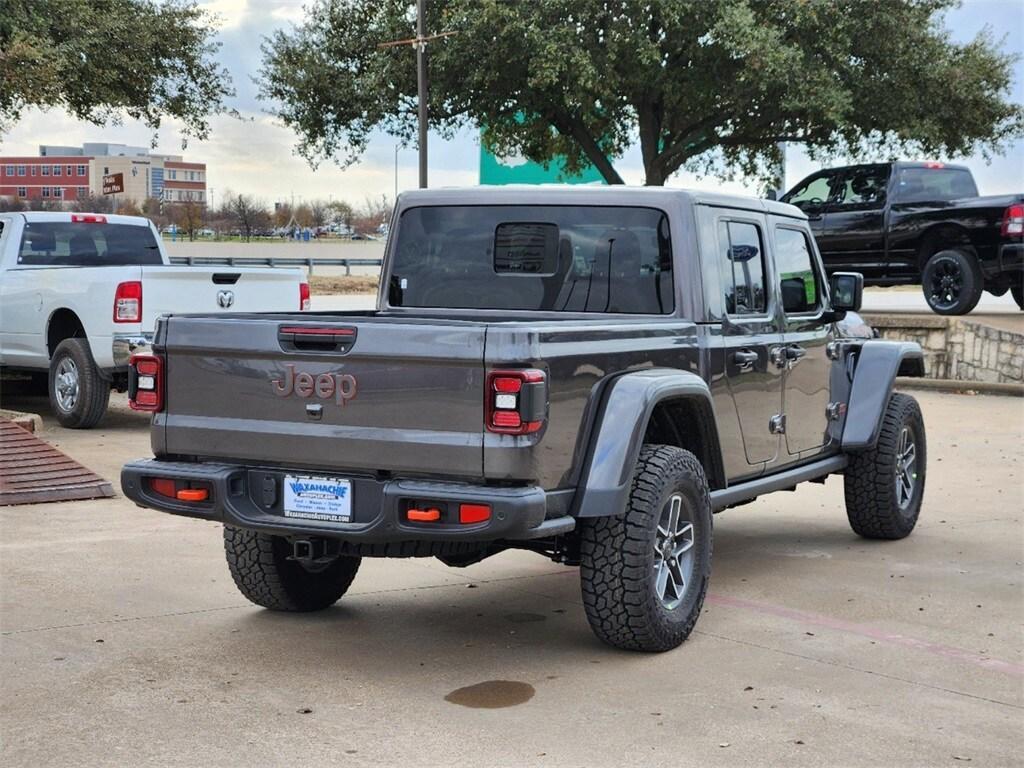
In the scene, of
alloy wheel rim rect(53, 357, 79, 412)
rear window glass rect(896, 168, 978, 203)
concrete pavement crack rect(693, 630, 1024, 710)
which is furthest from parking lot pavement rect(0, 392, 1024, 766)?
rear window glass rect(896, 168, 978, 203)

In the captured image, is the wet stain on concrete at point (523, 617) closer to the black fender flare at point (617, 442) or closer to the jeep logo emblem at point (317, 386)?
the black fender flare at point (617, 442)

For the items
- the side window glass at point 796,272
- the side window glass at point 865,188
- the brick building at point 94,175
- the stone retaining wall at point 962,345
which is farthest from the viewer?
the brick building at point 94,175

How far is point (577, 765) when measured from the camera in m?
4.44

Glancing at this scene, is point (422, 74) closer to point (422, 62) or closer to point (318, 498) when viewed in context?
point (422, 62)

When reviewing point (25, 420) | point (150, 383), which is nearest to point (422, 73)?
point (25, 420)

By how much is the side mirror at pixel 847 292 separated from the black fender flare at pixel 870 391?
52cm

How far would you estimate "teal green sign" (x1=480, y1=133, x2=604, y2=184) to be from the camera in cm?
3538

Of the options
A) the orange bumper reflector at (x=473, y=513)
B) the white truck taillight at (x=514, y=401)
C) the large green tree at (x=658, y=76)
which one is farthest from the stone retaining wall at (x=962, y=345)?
the orange bumper reflector at (x=473, y=513)

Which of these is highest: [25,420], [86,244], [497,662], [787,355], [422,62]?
[422,62]

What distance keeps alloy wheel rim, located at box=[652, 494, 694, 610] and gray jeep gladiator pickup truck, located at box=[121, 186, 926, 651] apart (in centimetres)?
1

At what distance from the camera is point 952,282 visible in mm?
18859

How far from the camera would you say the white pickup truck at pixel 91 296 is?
1230 centimetres

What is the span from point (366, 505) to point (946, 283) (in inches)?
589

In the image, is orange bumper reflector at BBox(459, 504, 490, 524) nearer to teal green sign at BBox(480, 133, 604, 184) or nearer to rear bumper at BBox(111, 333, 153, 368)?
rear bumper at BBox(111, 333, 153, 368)
